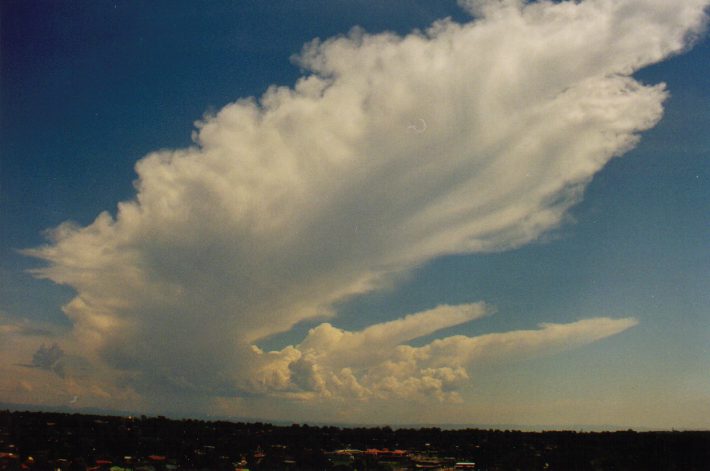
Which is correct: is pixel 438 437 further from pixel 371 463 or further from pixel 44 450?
pixel 44 450

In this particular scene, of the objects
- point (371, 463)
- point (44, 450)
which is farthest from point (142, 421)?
point (371, 463)

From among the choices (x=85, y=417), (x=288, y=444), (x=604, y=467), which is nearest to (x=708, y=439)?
(x=604, y=467)

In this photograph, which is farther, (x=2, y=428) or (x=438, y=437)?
(x=438, y=437)

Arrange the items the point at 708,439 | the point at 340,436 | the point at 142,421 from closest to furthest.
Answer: the point at 708,439, the point at 340,436, the point at 142,421

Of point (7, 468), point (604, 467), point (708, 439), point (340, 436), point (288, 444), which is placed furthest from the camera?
point (340, 436)

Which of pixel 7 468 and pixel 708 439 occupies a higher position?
pixel 708 439

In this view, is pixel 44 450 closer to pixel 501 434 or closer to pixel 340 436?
pixel 340 436
